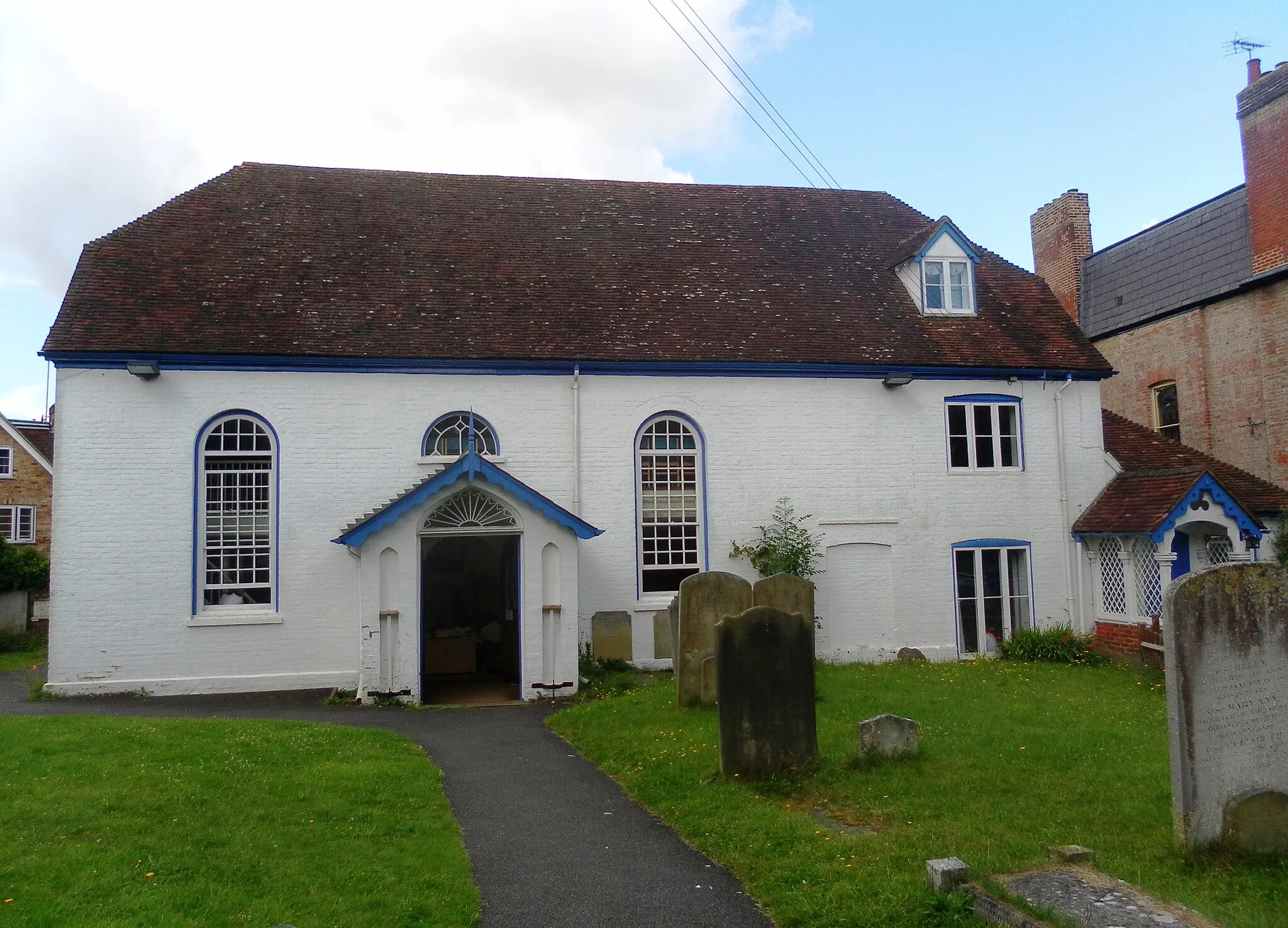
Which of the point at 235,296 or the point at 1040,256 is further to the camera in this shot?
the point at 1040,256

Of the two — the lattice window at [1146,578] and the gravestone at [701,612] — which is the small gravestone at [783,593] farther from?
the lattice window at [1146,578]

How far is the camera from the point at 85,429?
54.7 feet

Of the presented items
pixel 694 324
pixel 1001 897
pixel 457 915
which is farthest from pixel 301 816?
pixel 694 324

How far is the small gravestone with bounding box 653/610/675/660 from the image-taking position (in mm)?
17266

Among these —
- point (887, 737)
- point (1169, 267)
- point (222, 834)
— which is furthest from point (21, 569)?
point (1169, 267)

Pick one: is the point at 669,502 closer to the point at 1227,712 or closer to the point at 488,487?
the point at 488,487

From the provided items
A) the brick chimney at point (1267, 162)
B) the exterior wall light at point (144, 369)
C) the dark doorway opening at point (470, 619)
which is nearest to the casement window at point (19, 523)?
the dark doorway opening at point (470, 619)

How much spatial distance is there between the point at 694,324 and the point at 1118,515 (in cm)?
894

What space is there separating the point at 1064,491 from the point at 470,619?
1288 centimetres

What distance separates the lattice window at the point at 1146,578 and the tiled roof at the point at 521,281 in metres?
3.99

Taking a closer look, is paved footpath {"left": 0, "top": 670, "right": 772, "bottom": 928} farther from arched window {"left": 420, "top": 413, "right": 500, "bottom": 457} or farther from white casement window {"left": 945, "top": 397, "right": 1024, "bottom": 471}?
white casement window {"left": 945, "top": 397, "right": 1024, "bottom": 471}

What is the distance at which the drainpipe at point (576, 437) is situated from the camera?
18.2 meters

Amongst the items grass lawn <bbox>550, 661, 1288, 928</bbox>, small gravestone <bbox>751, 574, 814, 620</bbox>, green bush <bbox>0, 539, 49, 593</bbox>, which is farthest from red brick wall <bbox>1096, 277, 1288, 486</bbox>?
green bush <bbox>0, 539, 49, 593</bbox>

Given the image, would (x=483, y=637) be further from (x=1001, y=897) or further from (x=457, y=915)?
(x=1001, y=897)
